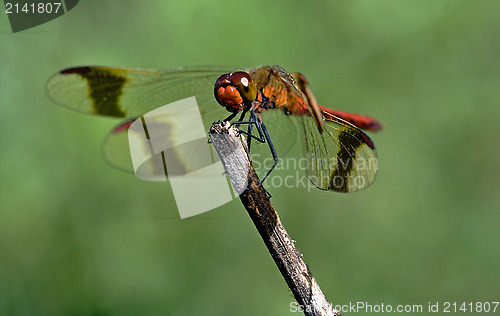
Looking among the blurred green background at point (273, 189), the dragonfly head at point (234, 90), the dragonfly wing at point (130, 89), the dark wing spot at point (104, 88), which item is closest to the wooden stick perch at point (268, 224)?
the dragonfly head at point (234, 90)

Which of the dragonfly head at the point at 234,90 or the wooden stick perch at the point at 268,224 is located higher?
the dragonfly head at the point at 234,90

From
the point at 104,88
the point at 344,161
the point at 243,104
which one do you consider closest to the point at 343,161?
the point at 344,161

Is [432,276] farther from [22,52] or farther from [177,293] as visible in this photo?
[22,52]

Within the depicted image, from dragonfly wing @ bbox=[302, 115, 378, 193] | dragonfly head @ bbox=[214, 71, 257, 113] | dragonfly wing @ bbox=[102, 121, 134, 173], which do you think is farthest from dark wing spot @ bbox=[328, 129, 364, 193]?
dragonfly wing @ bbox=[102, 121, 134, 173]

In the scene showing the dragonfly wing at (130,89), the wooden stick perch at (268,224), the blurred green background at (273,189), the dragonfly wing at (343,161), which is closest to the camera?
the wooden stick perch at (268,224)

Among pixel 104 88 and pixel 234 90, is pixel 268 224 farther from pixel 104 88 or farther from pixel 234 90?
pixel 104 88

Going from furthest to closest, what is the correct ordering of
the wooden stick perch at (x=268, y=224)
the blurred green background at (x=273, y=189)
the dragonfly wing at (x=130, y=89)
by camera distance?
the blurred green background at (x=273, y=189)
the dragonfly wing at (x=130, y=89)
the wooden stick perch at (x=268, y=224)

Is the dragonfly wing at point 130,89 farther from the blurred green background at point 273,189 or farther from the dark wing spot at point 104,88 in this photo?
the blurred green background at point 273,189
